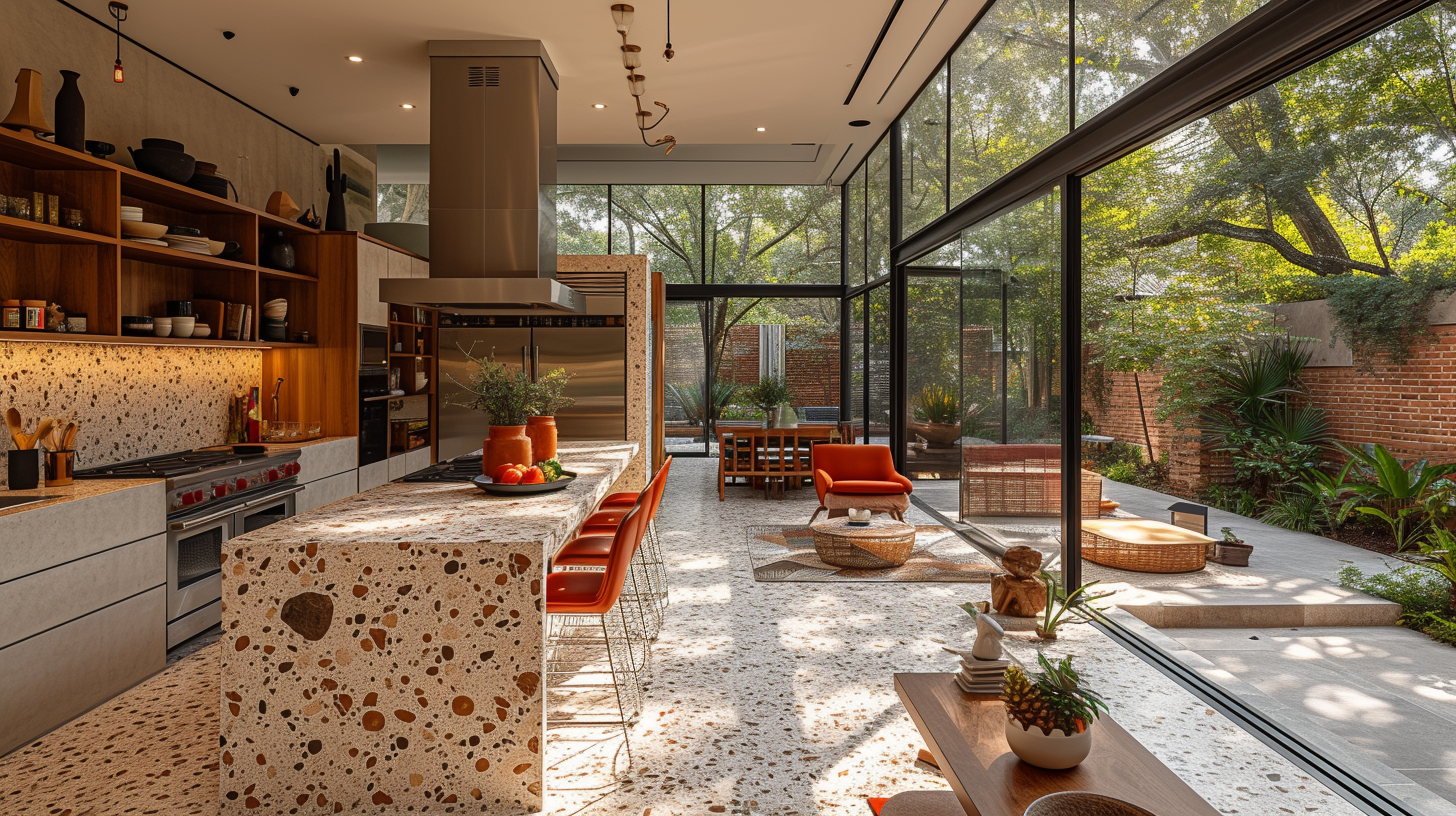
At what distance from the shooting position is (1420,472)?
226 cm

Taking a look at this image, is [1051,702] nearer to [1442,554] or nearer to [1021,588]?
[1442,554]

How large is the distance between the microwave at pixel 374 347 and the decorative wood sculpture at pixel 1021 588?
479 centimetres

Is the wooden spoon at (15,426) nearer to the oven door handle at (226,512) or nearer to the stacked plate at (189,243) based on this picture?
the oven door handle at (226,512)

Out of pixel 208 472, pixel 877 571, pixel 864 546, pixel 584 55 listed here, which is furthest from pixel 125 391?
pixel 877 571

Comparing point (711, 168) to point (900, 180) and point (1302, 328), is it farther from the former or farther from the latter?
point (1302, 328)

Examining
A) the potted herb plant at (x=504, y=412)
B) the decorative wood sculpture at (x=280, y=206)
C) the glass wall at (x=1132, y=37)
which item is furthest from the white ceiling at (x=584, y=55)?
the potted herb plant at (x=504, y=412)

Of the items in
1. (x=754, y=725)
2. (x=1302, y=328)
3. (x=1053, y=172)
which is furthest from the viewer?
(x=1053, y=172)

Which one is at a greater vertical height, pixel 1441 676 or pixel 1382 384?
pixel 1382 384

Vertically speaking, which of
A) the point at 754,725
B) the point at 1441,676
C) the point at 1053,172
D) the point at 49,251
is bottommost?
the point at 754,725

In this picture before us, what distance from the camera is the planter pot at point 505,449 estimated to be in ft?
11.2

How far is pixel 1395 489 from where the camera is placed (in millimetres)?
2338

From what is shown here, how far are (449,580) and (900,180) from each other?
244 inches

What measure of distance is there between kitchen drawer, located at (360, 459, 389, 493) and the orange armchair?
353 centimetres

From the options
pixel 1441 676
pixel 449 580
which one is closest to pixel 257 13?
pixel 449 580
